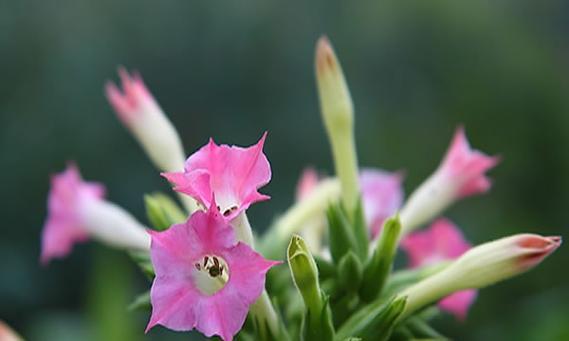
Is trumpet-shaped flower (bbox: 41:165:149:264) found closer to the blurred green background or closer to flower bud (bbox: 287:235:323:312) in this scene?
flower bud (bbox: 287:235:323:312)

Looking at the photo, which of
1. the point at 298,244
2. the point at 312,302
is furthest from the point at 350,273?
Answer: the point at 298,244

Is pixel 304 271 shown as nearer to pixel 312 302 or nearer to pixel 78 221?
pixel 312 302

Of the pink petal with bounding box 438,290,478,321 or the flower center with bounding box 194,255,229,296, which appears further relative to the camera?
the pink petal with bounding box 438,290,478,321

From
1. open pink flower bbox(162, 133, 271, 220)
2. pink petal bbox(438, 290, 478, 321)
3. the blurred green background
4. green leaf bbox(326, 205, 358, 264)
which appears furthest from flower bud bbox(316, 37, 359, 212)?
the blurred green background

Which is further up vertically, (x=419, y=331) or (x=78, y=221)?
(x=78, y=221)

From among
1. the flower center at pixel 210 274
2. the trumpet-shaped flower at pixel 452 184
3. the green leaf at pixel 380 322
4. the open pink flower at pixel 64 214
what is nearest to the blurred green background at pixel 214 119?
the open pink flower at pixel 64 214

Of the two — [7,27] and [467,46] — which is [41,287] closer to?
[7,27]
